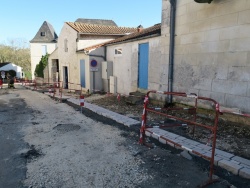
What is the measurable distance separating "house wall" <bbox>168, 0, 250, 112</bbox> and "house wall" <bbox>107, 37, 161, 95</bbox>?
4.37ft

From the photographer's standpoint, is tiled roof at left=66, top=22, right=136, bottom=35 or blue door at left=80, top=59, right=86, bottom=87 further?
tiled roof at left=66, top=22, right=136, bottom=35

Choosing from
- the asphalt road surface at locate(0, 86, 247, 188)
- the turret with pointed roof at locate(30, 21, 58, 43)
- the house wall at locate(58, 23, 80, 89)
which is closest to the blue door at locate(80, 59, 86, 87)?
the house wall at locate(58, 23, 80, 89)

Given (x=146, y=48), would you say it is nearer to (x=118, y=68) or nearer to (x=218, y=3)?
(x=118, y=68)

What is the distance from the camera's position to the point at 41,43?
121 feet

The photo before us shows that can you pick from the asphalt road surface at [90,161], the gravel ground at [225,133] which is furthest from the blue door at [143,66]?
the asphalt road surface at [90,161]

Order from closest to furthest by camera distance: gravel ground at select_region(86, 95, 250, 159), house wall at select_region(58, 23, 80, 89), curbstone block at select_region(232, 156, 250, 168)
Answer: curbstone block at select_region(232, 156, 250, 168)
gravel ground at select_region(86, 95, 250, 159)
house wall at select_region(58, 23, 80, 89)

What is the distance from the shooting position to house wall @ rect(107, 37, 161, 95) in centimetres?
915

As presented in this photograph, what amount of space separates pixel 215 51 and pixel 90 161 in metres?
5.04

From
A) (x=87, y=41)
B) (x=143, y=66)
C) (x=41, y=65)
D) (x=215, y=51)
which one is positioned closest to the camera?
(x=215, y=51)

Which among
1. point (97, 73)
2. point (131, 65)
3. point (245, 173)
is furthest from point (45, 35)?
point (245, 173)

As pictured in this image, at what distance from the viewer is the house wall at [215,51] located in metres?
5.65

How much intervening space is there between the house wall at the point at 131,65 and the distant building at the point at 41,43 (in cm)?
2730

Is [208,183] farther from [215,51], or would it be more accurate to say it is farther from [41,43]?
[41,43]

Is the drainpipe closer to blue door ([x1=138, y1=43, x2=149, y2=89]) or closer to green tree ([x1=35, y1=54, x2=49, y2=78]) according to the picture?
blue door ([x1=138, y1=43, x2=149, y2=89])
